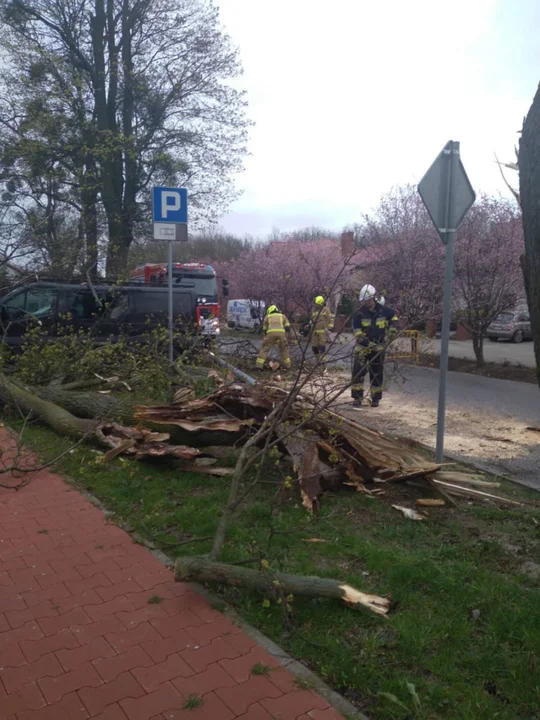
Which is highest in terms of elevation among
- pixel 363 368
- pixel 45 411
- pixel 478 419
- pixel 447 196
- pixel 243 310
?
pixel 447 196

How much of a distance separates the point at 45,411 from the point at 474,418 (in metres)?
5.87

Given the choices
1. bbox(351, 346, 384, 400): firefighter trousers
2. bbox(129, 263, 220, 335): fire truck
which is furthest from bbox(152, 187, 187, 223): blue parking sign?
bbox(351, 346, 384, 400): firefighter trousers

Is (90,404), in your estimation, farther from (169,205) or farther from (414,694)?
(414,694)

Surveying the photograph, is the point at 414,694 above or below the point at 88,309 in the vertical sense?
below

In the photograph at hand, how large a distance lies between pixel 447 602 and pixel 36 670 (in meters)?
2.13

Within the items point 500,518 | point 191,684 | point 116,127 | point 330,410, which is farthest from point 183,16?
point 191,684

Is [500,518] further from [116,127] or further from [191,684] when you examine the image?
[116,127]

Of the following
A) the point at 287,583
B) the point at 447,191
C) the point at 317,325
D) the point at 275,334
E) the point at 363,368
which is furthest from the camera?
the point at 275,334

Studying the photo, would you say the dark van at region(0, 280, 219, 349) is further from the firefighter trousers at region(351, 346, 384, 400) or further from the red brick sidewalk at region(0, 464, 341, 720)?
the red brick sidewalk at region(0, 464, 341, 720)

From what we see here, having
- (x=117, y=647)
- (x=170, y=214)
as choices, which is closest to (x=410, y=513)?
(x=117, y=647)

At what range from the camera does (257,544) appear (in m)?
4.04

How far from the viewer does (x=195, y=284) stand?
19.9m

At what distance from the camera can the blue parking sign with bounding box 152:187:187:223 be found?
26.9 feet

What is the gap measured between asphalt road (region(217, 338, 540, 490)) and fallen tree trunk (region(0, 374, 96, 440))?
2782mm
